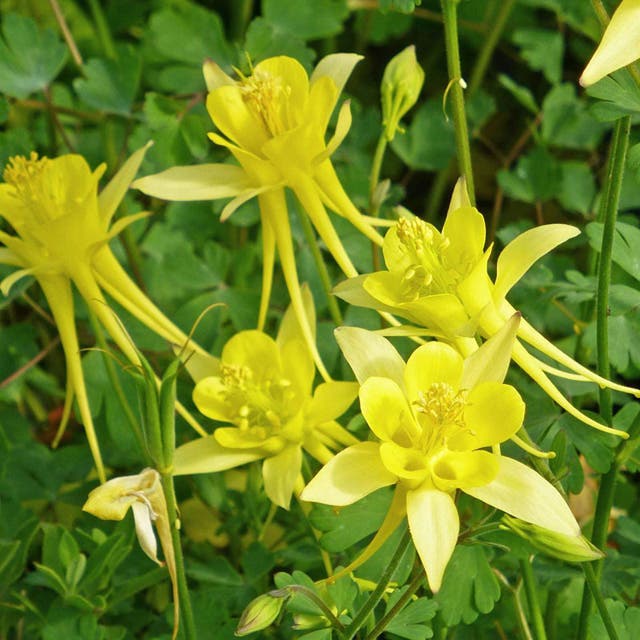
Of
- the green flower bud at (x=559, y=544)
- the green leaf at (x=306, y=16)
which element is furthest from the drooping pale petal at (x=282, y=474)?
the green leaf at (x=306, y=16)

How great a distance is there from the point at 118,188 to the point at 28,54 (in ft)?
1.36

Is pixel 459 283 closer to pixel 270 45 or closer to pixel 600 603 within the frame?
pixel 600 603

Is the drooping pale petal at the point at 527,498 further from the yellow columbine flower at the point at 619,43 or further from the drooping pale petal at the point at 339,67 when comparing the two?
the drooping pale petal at the point at 339,67

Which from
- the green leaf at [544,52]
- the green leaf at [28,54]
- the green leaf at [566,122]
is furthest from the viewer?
the green leaf at [544,52]

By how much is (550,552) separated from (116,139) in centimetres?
108

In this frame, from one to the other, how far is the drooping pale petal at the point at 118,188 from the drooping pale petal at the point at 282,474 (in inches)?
11.6

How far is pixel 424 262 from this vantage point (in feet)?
2.99

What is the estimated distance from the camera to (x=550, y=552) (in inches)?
32.5

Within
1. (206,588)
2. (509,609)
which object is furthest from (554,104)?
(206,588)

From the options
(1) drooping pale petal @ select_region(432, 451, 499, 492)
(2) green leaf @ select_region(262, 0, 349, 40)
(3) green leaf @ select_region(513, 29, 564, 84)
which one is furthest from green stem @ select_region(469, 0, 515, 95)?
(1) drooping pale petal @ select_region(432, 451, 499, 492)

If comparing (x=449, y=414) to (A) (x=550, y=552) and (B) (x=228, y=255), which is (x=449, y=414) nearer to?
(A) (x=550, y=552)

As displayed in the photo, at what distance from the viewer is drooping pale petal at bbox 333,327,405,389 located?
89 cm

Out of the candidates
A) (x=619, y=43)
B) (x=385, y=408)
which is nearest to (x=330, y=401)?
(x=385, y=408)

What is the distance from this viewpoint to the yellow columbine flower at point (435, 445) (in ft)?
2.68
